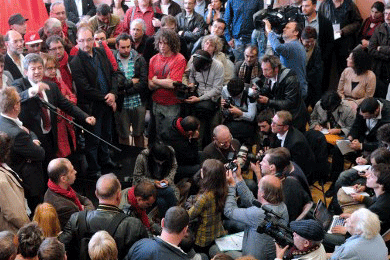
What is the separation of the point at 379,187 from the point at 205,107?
2188mm

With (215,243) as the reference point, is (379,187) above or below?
above

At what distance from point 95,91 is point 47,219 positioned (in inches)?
81.7

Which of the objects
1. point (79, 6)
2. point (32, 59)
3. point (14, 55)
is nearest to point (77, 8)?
point (79, 6)

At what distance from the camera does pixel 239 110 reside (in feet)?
19.3

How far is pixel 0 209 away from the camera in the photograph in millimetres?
3891

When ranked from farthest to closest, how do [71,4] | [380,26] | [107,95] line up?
[71,4] < [380,26] < [107,95]

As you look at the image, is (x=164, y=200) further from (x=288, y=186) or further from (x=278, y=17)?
(x=278, y=17)

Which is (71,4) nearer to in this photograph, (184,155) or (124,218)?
(184,155)

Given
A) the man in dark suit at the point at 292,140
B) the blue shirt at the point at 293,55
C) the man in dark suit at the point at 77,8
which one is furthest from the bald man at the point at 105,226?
the man in dark suit at the point at 77,8

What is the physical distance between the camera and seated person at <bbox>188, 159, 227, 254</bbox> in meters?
4.19

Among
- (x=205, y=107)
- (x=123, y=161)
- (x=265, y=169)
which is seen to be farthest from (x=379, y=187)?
(x=123, y=161)

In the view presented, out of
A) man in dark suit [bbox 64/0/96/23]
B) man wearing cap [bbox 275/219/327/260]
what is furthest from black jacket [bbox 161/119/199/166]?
man in dark suit [bbox 64/0/96/23]

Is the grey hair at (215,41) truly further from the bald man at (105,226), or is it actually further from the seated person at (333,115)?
the bald man at (105,226)

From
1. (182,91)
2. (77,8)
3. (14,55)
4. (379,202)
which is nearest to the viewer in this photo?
(379,202)
